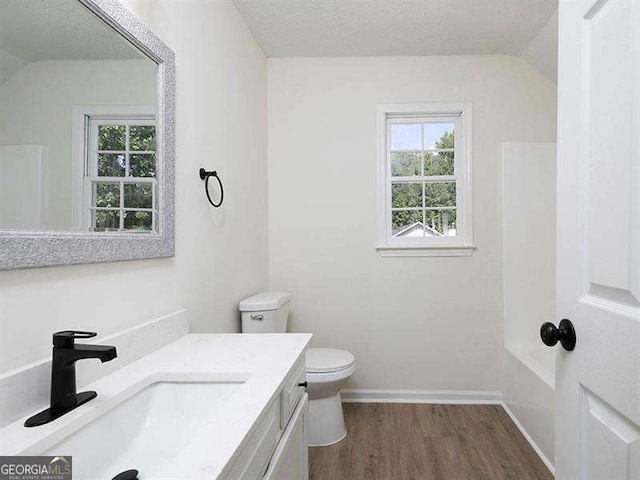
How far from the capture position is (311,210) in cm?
282

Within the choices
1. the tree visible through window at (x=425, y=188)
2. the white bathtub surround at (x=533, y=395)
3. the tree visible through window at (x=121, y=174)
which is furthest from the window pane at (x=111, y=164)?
the white bathtub surround at (x=533, y=395)

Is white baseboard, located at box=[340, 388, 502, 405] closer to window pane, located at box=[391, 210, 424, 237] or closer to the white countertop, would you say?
window pane, located at box=[391, 210, 424, 237]

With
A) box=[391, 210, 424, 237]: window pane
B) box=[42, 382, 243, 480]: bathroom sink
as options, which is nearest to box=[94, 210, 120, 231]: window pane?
box=[42, 382, 243, 480]: bathroom sink

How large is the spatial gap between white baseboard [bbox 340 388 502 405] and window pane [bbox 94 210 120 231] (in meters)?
2.17

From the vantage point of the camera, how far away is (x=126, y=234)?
3.88 ft

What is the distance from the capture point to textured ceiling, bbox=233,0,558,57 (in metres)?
2.18

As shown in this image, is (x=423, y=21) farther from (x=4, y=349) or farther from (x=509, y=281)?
(x=4, y=349)

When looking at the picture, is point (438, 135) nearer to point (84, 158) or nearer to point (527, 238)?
point (527, 238)

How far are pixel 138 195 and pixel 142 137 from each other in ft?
0.64

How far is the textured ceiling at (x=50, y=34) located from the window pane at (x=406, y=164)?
2.10m

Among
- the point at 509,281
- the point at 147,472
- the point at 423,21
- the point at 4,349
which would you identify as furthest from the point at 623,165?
the point at 509,281

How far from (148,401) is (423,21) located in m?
2.46

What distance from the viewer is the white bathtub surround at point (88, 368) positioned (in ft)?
2.54

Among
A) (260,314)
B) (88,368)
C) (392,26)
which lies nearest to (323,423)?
(260,314)
